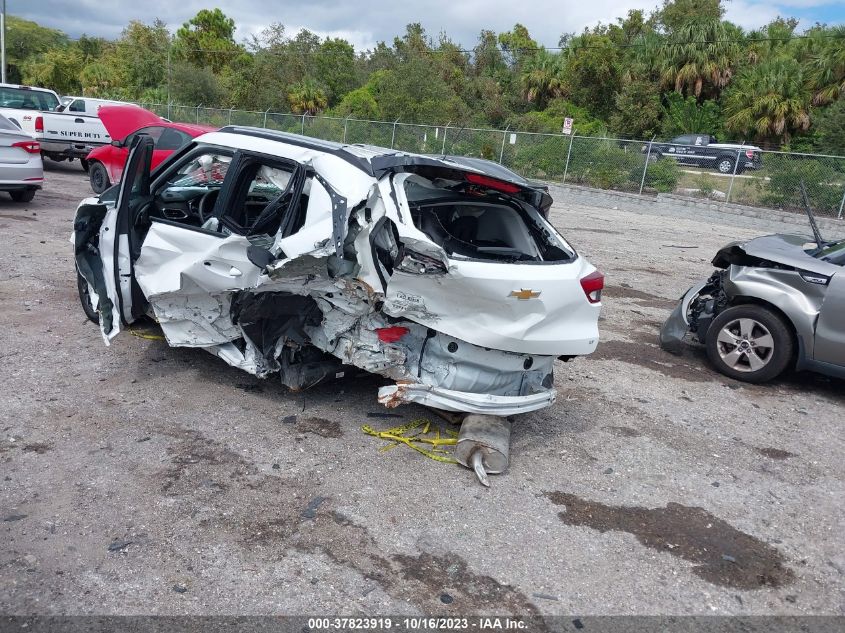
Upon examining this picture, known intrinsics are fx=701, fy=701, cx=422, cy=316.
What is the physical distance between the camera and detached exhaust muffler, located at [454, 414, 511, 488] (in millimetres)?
4234

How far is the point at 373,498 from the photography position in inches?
152

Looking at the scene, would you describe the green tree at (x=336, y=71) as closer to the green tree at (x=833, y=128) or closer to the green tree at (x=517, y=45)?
the green tree at (x=517, y=45)

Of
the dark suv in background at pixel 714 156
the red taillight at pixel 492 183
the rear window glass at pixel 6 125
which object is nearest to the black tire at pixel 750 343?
the red taillight at pixel 492 183

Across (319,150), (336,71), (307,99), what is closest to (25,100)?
(319,150)

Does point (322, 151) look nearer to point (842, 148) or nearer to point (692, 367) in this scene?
point (692, 367)

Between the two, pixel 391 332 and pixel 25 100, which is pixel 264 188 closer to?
pixel 391 332

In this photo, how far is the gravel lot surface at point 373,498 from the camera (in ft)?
10.3

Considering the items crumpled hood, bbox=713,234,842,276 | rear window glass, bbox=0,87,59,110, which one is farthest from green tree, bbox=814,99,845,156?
rear window glass, bbox=0,87,59,110

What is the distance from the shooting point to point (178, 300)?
16.0 ft

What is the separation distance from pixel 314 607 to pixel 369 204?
2.25 m

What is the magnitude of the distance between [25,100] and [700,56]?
2872cm

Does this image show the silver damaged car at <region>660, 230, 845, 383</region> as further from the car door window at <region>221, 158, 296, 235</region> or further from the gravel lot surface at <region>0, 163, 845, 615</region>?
the car door window at <region>221, 158, 296, 235</region>

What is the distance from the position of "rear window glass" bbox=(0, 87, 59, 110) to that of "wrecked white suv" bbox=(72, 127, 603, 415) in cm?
1439

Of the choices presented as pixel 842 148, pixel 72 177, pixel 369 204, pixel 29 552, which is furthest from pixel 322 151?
pixel 842 148
